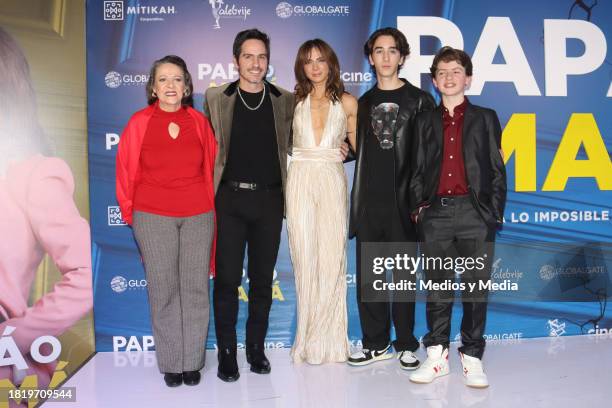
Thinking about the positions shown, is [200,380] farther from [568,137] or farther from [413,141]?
[568,137]

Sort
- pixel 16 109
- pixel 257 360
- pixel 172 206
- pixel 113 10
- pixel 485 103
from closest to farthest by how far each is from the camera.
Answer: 1. pixel 172 206
2. pixel 257 360
3. pixel 16 109
4. pixel 113 10
5. pixel 485 103

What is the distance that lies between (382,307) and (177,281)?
48.1 inches

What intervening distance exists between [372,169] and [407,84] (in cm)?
55

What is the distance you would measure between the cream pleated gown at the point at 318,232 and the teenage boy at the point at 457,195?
47 cm

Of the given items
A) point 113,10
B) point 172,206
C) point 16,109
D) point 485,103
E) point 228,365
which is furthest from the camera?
point 485,103

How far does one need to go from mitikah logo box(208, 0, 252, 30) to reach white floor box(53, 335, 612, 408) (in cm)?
226

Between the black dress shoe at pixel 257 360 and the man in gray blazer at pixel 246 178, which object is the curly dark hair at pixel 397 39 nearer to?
the man in gray blazer at pixel 246 178

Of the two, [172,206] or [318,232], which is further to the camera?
[318,232]

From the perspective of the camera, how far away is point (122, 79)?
3.88m

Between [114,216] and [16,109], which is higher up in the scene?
[16,109]

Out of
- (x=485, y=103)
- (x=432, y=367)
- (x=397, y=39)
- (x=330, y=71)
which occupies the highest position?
(x=397, y=39)

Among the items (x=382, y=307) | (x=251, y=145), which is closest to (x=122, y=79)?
(x=251, y=145)

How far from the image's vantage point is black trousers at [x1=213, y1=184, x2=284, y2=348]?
3264mm

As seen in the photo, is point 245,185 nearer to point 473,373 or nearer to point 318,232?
point 318,232
